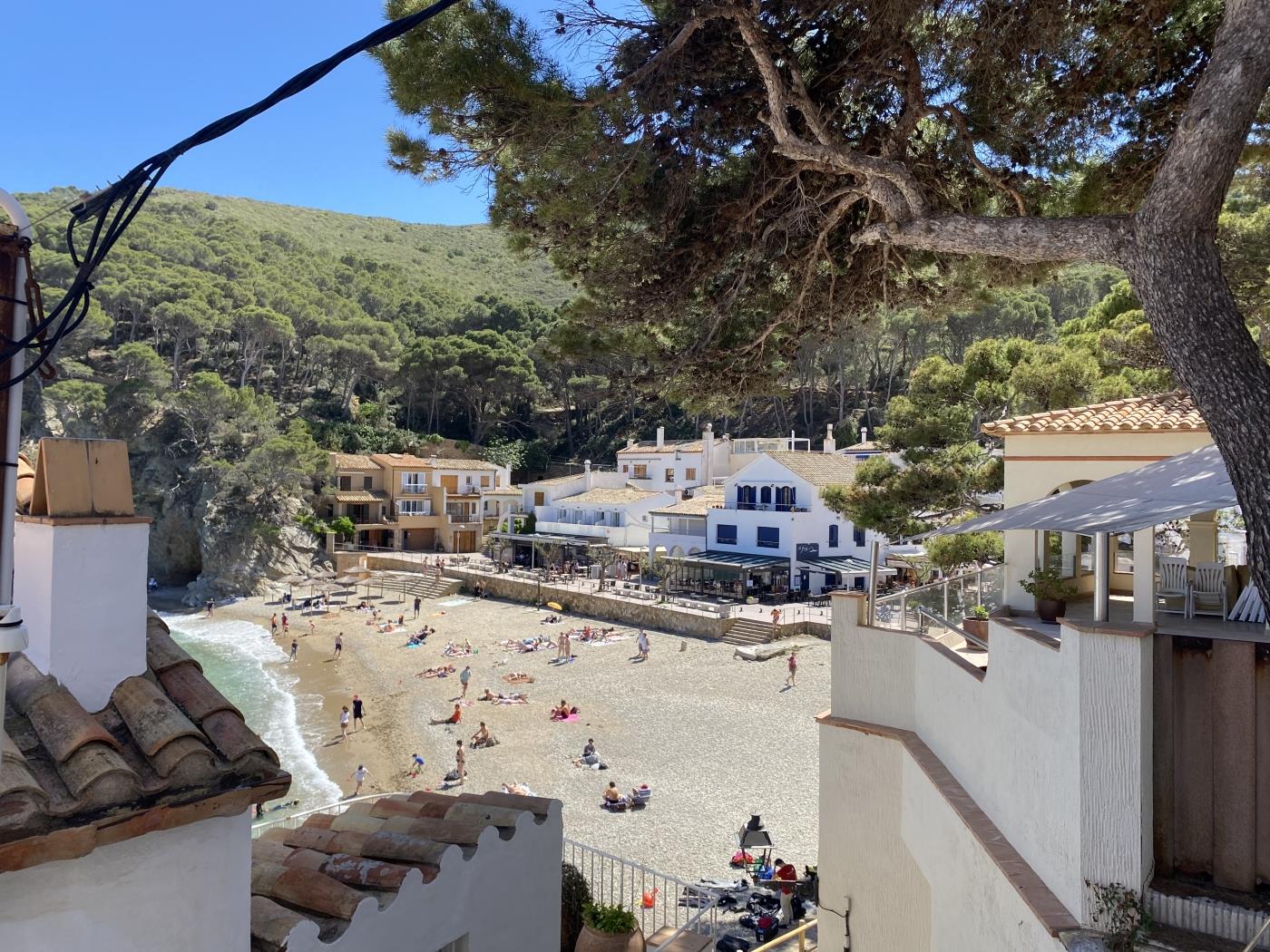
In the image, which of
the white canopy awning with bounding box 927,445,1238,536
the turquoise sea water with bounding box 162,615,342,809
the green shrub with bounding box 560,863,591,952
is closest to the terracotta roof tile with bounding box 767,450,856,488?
the turquoise sea water with bounding box 162,615,342,809

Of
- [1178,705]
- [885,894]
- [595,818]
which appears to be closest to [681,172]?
[1178,705]

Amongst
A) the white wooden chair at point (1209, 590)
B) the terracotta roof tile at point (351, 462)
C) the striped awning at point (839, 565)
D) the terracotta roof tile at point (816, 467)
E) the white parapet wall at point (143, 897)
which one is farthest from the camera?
the terracotta roof tile at point (351, 462)

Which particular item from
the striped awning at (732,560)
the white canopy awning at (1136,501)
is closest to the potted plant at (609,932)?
the white canopy awning at (1136,501)

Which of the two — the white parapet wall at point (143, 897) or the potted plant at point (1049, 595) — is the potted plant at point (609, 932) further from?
the potted plant at point (1049, 595)

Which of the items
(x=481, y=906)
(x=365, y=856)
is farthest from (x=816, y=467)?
(x=365, y=856)

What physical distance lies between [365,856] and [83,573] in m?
3.26

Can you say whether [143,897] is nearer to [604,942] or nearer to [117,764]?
[117,764]

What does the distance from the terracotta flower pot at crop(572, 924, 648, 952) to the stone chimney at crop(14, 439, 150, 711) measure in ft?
14.3

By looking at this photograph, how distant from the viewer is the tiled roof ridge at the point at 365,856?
4.95 metres

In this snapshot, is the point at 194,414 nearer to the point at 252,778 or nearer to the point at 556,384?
the point at 556,384

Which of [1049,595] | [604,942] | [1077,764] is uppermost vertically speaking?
[1049,595]

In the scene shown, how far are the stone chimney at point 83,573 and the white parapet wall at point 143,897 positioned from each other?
0.78m

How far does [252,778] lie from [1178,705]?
493 cm

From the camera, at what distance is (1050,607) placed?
8.60 metres
